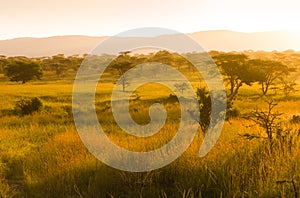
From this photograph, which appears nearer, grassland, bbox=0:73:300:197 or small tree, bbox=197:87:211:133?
grassland, bbox=0:73:300:197

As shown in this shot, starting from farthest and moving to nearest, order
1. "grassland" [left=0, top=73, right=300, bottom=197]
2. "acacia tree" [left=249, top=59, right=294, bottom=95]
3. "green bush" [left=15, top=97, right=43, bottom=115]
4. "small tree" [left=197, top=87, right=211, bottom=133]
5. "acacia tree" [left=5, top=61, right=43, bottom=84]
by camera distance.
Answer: "acacia tree" [left=5, top=61, right=43, bottom=84]
"acacia tree" [left=249, top=59, right=294, bottom=95]
"green bush" [left=15, top=97, right=43, bottom=115]
"small tree" [left=197, top=87, right=211, bottom=133]
"grassland" [left=0, top=73, right=300, bottom=197]

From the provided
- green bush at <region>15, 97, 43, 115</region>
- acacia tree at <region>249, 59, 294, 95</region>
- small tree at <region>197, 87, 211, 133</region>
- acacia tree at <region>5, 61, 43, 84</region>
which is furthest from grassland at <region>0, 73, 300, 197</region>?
acacia tree at <region>5, 61, 43, 84</region>

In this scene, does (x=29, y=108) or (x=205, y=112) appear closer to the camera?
(x=205, y=112)

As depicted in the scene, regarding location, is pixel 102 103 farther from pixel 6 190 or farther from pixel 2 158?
pixel 6 190

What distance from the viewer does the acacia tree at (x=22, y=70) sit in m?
53.1

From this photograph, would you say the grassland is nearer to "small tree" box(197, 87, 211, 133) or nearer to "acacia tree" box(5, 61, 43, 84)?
"small tree" box(197, 87, 211, 133)

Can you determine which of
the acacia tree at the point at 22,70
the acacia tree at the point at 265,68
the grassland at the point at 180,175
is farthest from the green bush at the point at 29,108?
the acacia tree at the point at 22,70

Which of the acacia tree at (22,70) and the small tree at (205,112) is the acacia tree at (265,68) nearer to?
the small tree at (205,112)

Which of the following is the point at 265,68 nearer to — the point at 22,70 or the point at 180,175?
the point at 180,175

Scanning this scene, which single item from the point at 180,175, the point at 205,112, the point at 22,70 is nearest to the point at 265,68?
the point at 205,112

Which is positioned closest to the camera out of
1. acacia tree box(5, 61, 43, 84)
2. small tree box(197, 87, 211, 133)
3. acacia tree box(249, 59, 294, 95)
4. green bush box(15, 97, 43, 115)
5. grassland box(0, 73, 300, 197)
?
grassland box(0, 73, 300, 197)

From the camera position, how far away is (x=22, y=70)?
54.2 metres

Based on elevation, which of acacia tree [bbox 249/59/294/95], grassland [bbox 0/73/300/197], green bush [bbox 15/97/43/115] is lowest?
green bush [bbox 15/97/43/115]

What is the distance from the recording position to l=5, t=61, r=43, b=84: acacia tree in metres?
53.1
